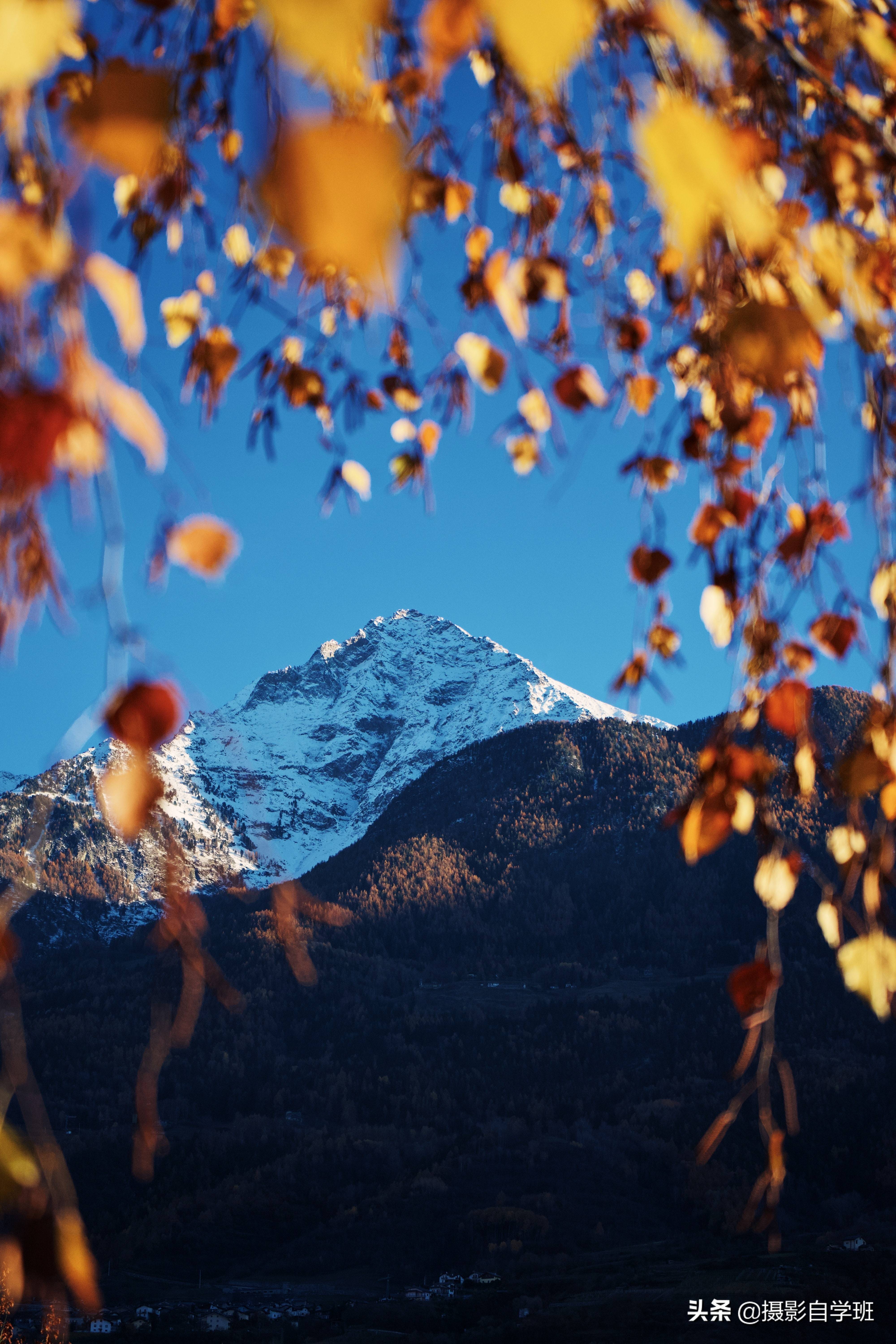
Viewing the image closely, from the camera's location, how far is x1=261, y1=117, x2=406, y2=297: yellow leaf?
21.1 inches

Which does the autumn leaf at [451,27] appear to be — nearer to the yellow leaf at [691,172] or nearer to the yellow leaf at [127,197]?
the yellow leaf at [691,172]

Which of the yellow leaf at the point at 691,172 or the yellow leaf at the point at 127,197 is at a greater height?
the yellow leaf at the point at 127,197

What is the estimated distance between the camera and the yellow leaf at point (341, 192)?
54 centimetres

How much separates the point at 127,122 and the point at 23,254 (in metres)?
0.13

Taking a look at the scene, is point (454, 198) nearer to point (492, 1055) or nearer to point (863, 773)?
point (863, 773)

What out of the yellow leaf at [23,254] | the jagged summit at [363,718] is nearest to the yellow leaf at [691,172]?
the yellow leaf at [23,254]

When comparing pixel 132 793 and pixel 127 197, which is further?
pixel 127 197

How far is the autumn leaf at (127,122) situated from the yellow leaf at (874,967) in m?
1.28

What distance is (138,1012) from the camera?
45.1 metres

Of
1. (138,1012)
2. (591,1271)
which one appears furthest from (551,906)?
(591,1271)

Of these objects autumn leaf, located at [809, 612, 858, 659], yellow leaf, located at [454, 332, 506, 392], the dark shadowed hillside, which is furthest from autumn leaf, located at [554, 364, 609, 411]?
the dark shadowed hillside

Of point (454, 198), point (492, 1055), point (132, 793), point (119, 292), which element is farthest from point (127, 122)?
point (492, 1055)

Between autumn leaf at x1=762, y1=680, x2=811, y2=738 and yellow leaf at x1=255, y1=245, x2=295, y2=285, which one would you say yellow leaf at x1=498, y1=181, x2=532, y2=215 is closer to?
yellow leaf at x1=255, y1=245, x2=295, y2=285

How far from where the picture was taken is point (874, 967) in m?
1.23
